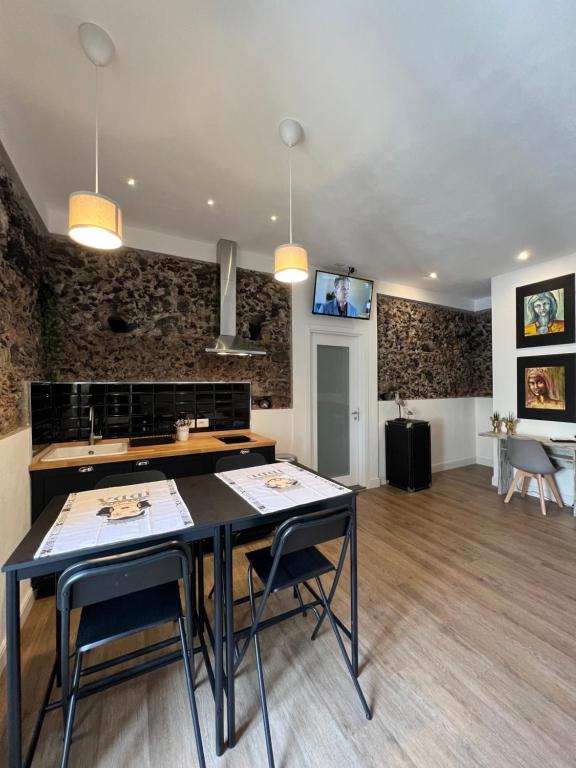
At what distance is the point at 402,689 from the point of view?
1.51m

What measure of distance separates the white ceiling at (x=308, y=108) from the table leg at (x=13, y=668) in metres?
2.15

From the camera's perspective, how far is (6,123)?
1781mm

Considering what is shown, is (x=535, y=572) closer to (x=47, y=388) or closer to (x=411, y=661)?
(x=411, y=661)

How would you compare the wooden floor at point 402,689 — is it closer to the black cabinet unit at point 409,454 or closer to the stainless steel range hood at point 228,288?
the black cabinet unit at point 409,454

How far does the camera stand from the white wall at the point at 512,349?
3.77m

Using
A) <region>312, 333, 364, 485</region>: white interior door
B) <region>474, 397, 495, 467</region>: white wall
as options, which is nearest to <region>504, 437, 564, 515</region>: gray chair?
<region>474, 397, 495, 467</region>: white wall

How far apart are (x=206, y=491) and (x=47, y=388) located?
193 cm

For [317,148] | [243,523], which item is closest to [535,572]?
[243,523]

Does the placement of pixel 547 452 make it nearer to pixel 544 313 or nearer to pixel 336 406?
pixel 544 313

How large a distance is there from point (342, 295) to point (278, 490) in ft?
9.80

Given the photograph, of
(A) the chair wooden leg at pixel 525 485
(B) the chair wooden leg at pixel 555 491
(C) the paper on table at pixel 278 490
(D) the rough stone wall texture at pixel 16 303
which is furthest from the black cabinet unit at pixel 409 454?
(D) the rough stone wall texture at pixel 16 303

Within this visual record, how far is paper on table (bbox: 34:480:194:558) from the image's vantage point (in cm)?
113

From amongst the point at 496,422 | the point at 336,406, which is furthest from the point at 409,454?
the point at 496,422

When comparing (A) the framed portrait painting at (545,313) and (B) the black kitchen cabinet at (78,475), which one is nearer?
(B) the black kitchen cabinet at (78,475)
